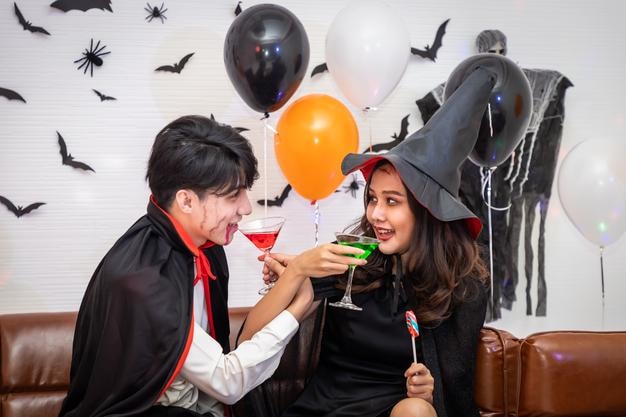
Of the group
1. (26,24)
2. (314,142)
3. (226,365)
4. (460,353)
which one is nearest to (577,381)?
(460,353)

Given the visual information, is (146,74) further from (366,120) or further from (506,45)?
(506,45)

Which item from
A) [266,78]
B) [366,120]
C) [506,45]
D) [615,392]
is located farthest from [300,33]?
[615,392]

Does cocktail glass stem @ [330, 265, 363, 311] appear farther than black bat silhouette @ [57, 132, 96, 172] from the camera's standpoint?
No

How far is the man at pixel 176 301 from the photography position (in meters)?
1.73

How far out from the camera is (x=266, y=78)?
2.63 metres

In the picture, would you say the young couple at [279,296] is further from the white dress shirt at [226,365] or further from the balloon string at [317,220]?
the balloon string at [317,220]

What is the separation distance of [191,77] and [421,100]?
58.1 inches

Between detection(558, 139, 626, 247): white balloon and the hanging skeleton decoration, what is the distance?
15.8 inches

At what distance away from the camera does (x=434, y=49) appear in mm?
3730

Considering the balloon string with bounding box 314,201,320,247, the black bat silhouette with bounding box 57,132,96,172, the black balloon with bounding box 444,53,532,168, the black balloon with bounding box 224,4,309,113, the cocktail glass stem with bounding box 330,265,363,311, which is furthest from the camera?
the black bat silhouette with bounding box 57,132,96,172

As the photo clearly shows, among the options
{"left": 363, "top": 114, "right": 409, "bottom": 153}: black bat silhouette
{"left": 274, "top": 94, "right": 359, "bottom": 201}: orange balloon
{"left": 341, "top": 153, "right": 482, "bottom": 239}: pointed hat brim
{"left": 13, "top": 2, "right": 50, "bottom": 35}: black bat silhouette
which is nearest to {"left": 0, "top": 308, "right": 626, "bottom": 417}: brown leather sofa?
{"left": 341, "top": 153, "right": 482, "bottom": 239}: pointed hat brim

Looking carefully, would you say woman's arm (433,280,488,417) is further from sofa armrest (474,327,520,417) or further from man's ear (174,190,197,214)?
man's ear (174,190,197,214)

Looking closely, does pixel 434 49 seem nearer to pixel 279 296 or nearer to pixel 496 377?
pixel 496 377

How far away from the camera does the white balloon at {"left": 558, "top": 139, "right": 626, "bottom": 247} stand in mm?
3172
